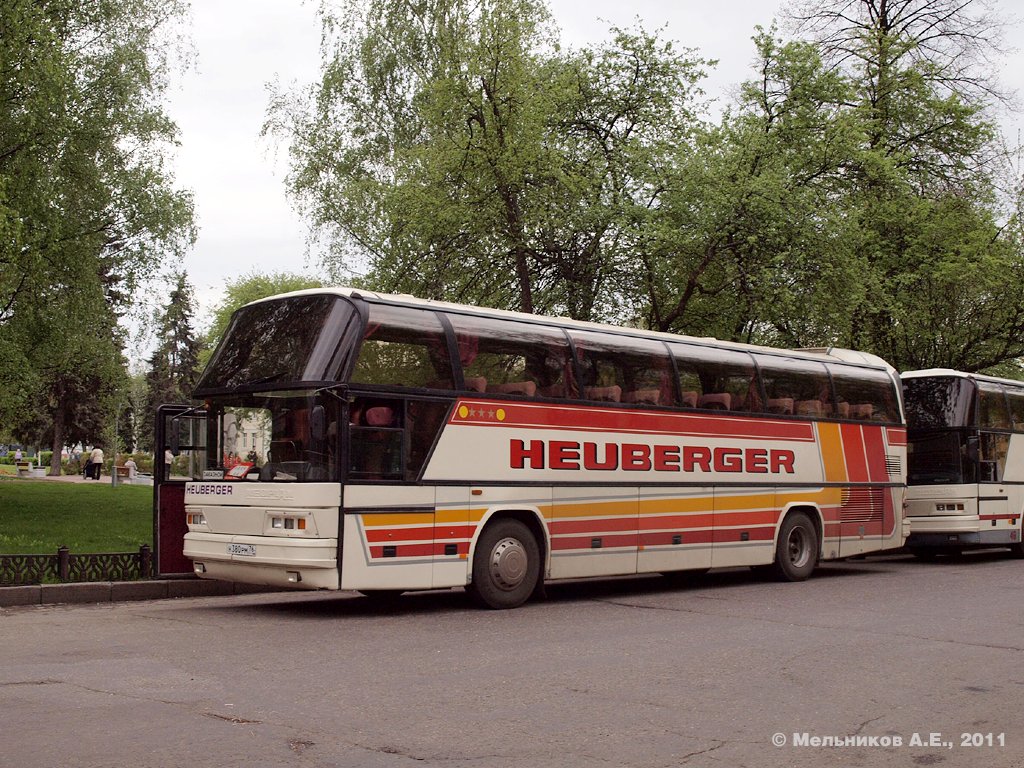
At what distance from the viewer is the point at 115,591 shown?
46.0 ft

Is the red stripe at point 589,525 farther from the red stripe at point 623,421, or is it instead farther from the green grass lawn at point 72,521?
the green grass lawn at point 72,521

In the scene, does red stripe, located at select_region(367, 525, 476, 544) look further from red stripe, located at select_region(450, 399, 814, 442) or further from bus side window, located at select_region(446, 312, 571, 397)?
bus side window, located at select_region(446, 312, 571, 397)

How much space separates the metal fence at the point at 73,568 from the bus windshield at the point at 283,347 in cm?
280

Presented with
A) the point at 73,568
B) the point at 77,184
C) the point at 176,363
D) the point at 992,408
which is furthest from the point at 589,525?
the point at 176,363

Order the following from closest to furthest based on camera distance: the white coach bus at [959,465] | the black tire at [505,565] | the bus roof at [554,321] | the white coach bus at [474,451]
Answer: the white coach bus at [474,451] → the bus roof at [554,321] → the black tire at [505,565] → the white coach bus at [959,465]

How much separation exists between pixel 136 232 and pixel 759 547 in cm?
1524

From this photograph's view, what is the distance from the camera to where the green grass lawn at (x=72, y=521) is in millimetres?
17094

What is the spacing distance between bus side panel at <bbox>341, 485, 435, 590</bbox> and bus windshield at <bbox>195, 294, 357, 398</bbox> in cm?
131

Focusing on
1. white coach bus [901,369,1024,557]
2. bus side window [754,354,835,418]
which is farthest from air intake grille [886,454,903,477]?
white coach bus [901,369,1024,557]

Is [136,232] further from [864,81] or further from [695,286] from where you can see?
[864,81]

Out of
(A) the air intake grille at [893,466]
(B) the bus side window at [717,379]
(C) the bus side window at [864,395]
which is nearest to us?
(B) the bus side window at [717,379]

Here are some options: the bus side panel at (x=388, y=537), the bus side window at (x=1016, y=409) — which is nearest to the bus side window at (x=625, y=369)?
the bus side panel at (x=388, y=537)

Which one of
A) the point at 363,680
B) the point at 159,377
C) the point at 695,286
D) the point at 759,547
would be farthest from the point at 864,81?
the point at 159,377

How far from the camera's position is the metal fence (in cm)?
1362
